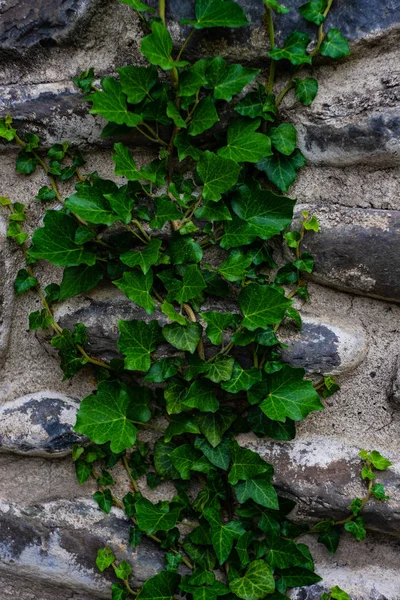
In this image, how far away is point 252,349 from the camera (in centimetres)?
85

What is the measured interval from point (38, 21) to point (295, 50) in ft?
1.22

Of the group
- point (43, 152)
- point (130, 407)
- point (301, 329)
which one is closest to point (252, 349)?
point (301, 329)

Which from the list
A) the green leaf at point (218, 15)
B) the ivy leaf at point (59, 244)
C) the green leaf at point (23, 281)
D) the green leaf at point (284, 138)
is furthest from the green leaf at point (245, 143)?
the green leaf at point (23, 281)

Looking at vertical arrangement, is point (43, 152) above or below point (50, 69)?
below

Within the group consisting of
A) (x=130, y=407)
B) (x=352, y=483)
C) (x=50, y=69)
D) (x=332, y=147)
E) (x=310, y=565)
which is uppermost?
(x=50, y=69)

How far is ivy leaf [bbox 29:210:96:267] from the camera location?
854 mm

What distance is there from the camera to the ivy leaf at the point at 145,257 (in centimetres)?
82

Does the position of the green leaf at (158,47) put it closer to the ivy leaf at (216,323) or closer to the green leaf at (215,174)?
the green leaf at (215,174)

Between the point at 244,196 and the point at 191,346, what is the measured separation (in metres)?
0.22

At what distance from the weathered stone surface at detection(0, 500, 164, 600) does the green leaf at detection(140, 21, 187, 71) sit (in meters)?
0.65

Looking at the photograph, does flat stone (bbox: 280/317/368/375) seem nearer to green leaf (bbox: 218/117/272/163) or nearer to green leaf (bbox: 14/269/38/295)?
green leaf (bbox: 218/117/272/163)

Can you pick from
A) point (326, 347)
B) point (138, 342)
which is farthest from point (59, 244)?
point (326, 347)

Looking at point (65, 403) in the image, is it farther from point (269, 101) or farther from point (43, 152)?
point (269, 101)

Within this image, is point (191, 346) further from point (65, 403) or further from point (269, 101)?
point (269, 101)
